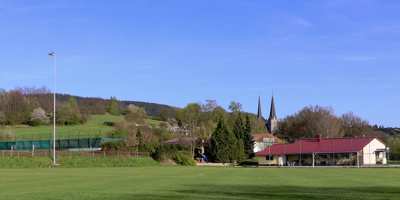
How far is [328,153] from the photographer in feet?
216

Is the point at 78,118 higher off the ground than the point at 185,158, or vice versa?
the point at 78,118

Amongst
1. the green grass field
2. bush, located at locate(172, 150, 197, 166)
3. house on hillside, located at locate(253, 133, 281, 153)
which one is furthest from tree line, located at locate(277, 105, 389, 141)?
the green grass field

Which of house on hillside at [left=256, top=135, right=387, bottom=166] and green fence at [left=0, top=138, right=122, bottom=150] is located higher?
green fence at [left=0, top=138, right=122, bottom=150]

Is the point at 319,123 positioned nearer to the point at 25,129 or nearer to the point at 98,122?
the point at 98,122

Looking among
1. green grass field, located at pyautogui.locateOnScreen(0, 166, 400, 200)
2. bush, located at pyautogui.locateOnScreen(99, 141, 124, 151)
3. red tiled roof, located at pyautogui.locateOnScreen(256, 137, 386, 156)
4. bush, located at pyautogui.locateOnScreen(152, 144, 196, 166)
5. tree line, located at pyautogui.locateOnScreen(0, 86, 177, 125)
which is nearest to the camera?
green grass field, located at pyautogui.locateOnScreen(0, 166, 400, 200)

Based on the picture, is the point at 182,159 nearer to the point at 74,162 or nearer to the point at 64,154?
the point at 64,154

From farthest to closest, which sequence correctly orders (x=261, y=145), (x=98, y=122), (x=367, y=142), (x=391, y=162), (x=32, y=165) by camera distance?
(x=98, y=122)
(x=261, y=145)
(x=367, y=142)
(x=391, y=162)
(x=32, y=165)

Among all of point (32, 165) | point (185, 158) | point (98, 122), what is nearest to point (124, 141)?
point (185, 158)

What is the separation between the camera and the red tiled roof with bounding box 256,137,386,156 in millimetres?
65000

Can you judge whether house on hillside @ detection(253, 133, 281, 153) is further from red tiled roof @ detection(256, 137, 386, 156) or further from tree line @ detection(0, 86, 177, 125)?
tree line @ detection(0, 86, 177, 125)

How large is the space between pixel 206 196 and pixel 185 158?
2010 inches

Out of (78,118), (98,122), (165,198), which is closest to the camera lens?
(165,198)

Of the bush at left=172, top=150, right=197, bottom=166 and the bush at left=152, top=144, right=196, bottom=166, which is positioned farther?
the bush at left=172, top=150, right=197, bottom=166

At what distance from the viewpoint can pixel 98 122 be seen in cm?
12112
